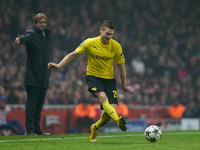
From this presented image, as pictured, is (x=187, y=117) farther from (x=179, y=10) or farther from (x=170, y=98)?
(x=179, y=10)

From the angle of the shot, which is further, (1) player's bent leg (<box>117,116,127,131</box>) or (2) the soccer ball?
(2) the soccer ball

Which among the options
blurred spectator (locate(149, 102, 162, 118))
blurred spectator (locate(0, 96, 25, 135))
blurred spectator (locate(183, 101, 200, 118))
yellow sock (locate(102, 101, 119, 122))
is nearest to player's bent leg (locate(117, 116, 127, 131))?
yellow sock (locate(102, 101, 119, 122))

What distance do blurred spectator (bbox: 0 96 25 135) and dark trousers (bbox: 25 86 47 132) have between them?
221 cm

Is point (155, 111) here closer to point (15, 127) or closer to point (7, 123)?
point (15, 127)

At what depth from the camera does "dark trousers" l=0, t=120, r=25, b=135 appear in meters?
9.48

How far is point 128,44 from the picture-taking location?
693 inches

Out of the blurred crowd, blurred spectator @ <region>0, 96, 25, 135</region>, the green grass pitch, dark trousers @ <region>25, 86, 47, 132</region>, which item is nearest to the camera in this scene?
the green grass pitch

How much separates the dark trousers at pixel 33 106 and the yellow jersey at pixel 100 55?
2.00 m

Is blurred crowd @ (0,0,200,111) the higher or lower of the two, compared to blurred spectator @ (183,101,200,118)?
higher

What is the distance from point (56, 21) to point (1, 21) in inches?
107

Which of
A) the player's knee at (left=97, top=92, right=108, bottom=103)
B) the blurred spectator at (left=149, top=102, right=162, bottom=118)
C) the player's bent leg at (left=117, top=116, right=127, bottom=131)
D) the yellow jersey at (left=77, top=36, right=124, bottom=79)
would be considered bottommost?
the blurred spectator at (left=149, top=102, right=162, bottom=118)

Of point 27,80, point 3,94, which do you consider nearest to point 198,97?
point 3,94

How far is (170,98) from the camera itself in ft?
49.7

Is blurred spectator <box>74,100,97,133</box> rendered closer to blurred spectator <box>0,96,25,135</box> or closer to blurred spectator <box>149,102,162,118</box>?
blurred spectator <box>0,96,25,135</box>
